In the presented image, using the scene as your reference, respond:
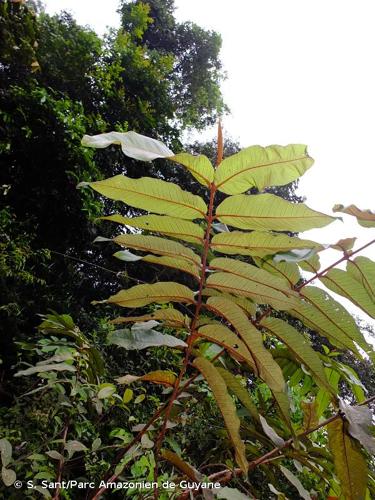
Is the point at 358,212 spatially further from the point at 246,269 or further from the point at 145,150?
the point at 145,150

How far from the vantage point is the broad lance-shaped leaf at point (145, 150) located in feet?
1.52

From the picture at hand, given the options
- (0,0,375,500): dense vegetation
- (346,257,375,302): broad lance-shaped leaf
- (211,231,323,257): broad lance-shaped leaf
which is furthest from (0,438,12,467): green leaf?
(346,257,375,302): broad lance-shaped leaf

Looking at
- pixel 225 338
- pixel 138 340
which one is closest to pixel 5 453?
pixel 138 340

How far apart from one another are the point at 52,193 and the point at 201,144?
9.29 ft

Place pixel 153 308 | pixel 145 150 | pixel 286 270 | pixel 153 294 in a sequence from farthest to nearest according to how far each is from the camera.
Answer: pixel 153 308 → pixel 286 270 → pixel 153 294 → pixel 145 150

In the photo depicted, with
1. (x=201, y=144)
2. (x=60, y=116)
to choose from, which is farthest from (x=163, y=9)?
(x=60, y=116)

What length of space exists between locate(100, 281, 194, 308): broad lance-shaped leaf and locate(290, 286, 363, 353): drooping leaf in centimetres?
20

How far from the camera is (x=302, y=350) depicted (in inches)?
22.9

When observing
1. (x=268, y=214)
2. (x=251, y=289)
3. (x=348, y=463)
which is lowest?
(x=348, y=463)

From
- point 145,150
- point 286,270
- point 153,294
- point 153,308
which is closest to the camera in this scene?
point 145,150

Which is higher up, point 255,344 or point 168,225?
point 168,225

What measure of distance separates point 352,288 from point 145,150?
40 cm

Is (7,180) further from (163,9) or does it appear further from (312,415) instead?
(163,9)

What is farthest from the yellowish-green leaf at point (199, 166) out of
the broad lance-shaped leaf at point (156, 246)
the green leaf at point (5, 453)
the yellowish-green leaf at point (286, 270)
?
the green leaf at point (5, 453)
